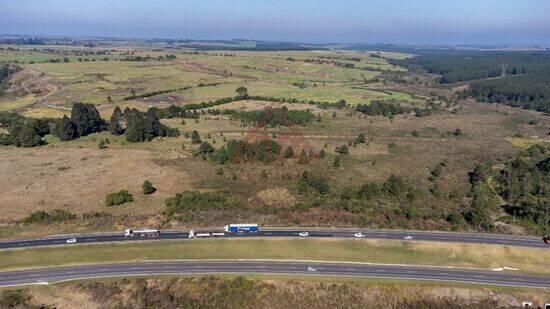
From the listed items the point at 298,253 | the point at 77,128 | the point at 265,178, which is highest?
the point at 77,128

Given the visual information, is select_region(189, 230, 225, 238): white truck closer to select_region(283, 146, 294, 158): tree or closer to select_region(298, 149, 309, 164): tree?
select_region(298, 149, 309, 164): tree

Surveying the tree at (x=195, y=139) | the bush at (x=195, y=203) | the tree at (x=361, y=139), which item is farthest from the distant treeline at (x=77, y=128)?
the tree at (x=361, y=139)

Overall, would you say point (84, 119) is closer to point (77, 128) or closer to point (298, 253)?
point (77, 128)

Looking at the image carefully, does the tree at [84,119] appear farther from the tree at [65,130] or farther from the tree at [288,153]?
the tree at [288,153]

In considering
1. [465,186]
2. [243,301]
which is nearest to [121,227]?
[243,301]

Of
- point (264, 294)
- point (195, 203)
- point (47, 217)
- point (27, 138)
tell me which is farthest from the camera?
point (27, 138)

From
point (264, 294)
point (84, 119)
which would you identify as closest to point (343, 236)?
point (264, 294)
